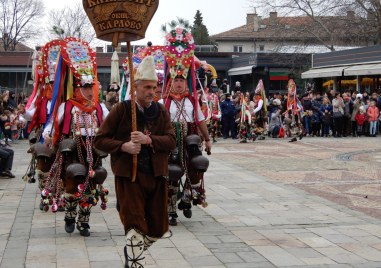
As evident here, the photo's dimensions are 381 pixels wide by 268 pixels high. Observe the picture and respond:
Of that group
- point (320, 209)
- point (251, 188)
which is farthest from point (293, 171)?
point (320, 209)

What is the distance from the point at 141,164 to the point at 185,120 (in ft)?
9.63

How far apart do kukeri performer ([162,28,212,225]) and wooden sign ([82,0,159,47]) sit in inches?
116

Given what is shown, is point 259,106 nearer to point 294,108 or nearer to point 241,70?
point 294,108

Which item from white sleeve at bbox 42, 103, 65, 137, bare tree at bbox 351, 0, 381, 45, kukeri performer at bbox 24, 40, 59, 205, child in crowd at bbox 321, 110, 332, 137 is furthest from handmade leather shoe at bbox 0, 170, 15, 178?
bare tree at bbox 351, 0, 381, 45

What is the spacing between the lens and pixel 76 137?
8133 mm

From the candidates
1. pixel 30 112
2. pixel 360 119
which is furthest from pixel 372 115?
pixel 30 112

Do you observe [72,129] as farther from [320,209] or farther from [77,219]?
[320,209]

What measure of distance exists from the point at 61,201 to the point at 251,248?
2802 mm

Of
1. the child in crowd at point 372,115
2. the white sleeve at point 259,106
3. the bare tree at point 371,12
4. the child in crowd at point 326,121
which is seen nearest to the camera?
the white sleeve at point 259,106

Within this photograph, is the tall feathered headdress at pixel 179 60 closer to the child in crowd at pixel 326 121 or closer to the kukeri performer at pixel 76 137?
the kukeri performer at pixel 76 137

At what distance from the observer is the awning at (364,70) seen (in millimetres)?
29344

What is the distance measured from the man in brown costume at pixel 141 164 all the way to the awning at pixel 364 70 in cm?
2438

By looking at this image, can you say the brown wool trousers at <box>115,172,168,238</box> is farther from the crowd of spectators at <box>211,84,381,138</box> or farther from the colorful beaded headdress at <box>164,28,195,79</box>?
the crowd of spectators at <box>211,84,381,138</box>

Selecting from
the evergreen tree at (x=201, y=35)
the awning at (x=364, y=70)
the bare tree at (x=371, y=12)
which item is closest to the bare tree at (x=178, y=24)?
the awning at (x=364, y=70)
